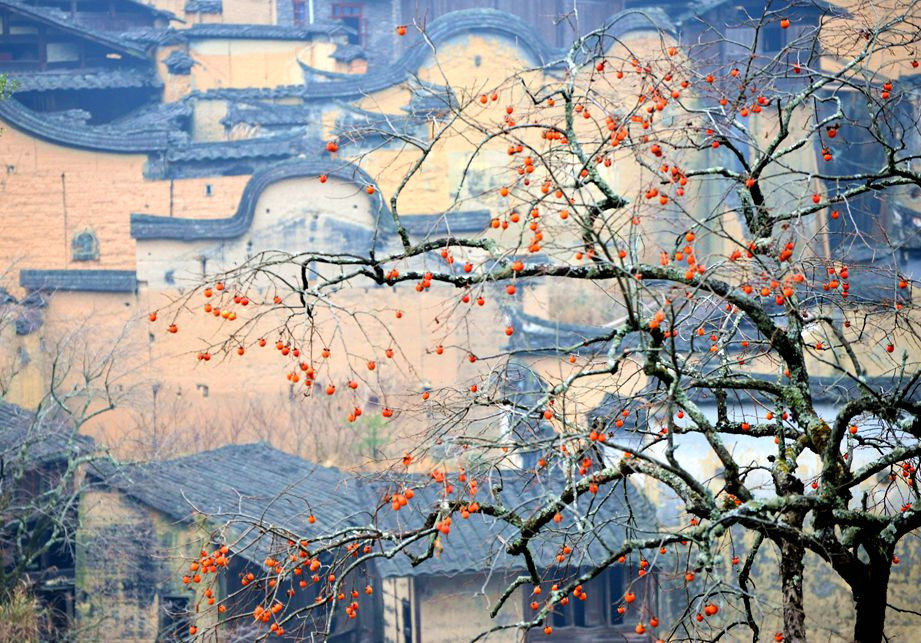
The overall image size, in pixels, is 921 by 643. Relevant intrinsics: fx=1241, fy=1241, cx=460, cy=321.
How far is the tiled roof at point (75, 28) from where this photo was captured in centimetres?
2480

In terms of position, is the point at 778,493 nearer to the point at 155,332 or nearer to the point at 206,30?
the point at 155,332

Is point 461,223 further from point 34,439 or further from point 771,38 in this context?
point 34,439

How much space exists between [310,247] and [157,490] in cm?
652

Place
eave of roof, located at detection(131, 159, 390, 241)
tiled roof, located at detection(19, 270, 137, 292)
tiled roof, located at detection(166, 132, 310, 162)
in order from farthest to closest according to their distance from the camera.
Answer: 1. tiled roof, located at detection(166, 132, 310, 162)
2. tiled roof, located at detection(19, 270, 137, 292)
3. eave of roof, located at detection(131, 159, 390, 241)

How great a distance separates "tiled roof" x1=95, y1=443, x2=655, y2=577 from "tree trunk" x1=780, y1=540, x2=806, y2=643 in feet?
19.8

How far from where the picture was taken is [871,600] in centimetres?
504

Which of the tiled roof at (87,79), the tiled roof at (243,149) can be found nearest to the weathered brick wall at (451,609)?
the tiled roof at (243,149)

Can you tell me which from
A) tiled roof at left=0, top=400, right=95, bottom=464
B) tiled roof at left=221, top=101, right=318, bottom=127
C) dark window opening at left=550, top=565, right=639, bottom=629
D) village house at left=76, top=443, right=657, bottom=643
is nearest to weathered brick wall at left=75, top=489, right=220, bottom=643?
village house at left=76, top=443, right=657, bottom=643

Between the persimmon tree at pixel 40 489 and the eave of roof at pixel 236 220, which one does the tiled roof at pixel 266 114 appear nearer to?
the eave of roof at pixel 236 220

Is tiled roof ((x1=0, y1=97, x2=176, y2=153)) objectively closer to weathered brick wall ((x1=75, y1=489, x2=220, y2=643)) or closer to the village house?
the village house

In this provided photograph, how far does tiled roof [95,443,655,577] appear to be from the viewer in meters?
11.8

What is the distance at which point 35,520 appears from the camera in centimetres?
1356

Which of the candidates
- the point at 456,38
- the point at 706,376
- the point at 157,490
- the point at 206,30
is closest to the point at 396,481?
the point at 706,376

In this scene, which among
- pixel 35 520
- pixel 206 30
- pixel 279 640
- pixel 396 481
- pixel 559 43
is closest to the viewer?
pixel 396 481
